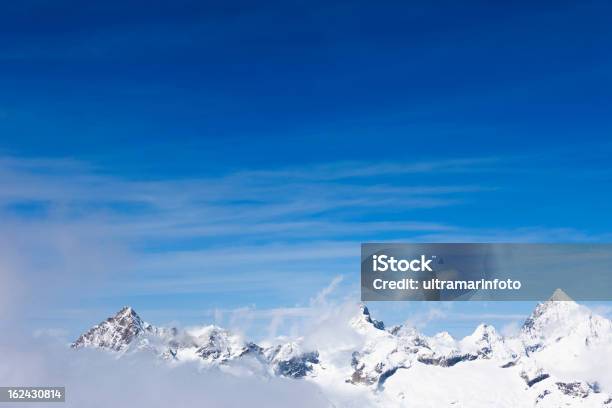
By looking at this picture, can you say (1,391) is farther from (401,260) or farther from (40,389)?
(401,260)

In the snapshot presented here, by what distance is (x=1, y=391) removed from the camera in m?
126

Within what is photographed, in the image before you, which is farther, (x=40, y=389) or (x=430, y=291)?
(x=40, y=389)

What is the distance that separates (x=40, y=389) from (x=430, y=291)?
63.2 meters

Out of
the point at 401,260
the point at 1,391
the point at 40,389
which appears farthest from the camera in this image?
the point at 1,391

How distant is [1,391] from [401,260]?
250 feet

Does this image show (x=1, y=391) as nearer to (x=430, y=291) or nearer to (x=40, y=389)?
(x=40, y=389)

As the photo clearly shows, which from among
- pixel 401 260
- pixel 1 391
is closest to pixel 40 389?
pixel 1 391

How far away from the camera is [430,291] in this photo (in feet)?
324

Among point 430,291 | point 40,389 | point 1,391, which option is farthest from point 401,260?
point 1,391

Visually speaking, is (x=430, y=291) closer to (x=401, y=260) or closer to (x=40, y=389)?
(x=401, y=260)

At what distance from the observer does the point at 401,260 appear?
9794cm

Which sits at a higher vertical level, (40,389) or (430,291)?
(430,291)

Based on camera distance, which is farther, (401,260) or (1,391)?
(1,391)

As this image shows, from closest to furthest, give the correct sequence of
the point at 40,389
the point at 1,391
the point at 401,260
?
the point at 401,260 → the point at 40,389 → the point at 1,391
